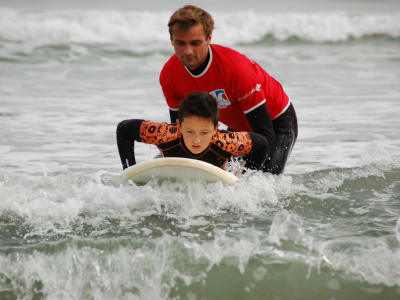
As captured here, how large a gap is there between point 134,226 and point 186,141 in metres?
0.63

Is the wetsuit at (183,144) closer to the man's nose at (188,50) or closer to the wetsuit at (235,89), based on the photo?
the wetsuit at (235,89)

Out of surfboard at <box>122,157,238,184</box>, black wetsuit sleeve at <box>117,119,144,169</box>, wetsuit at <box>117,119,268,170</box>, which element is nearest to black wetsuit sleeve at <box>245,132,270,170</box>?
wetsuit at <box>117,119,268,170</box>

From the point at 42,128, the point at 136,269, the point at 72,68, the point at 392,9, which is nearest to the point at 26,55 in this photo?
the point at 72,68

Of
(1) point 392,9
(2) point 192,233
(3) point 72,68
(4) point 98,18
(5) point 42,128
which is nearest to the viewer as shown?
(2) point 192,233

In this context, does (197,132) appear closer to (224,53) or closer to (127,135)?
(127,135)

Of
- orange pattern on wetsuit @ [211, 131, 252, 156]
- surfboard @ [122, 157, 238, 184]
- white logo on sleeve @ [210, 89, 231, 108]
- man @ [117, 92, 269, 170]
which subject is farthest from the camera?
white logo on sleeve @ [210, 89, 231, 108]

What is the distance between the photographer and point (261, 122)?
379 cm

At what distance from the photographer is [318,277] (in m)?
2.86

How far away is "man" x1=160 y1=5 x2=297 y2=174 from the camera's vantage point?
3.56 meters

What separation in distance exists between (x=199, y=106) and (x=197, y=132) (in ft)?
0.59

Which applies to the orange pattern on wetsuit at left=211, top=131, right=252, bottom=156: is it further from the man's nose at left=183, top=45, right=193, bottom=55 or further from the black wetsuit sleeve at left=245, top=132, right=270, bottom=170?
the man's nose at left=183, top=45, right=193, bottom=55

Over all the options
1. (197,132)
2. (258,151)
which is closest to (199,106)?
(197,132)

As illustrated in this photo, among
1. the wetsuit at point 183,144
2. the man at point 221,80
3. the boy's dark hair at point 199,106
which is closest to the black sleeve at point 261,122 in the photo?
the man at point 221,80

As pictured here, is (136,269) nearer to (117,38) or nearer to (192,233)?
(192,233)
